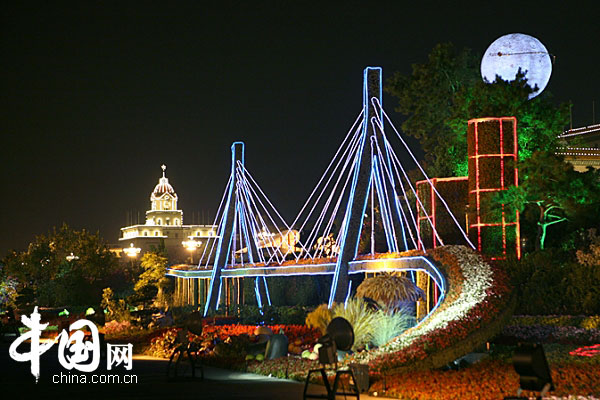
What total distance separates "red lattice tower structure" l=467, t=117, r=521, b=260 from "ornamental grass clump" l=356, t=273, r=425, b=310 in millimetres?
3648

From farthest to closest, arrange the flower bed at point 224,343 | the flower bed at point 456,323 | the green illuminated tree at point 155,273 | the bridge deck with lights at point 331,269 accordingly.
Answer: the green illuminated tree at point 155,273, the bridge deck with lights at point 331,269, the flower bed at point 224,343, the flower bed at point 456,323

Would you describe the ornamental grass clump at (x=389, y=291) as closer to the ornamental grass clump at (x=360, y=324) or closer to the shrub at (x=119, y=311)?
the ornamental grass clump at (x=360, y=324)

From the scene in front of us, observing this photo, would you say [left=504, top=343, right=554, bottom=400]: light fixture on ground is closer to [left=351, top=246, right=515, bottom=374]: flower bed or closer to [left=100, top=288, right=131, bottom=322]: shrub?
[left=351, top=246, right=515, bottom=374]: flower bed

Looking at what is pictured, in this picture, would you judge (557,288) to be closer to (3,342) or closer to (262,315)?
(262,315)

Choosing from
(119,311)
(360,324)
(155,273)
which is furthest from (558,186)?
(155,273)

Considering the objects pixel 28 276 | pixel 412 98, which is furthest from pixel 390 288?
pixel 28 276

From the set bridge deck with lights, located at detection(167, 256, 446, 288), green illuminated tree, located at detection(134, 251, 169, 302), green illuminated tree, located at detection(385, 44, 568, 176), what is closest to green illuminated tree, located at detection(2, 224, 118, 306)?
green illuminated tree, located at detection(134, 251, 169, 302)

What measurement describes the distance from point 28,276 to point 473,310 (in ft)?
183

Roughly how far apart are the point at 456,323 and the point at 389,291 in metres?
7.12

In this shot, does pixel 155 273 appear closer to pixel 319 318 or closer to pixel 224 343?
pixel 319 318

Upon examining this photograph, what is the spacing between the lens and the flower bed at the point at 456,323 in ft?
53.6

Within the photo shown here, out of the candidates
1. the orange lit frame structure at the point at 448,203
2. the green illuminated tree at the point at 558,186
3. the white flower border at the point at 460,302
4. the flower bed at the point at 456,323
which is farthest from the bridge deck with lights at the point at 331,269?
the green illuminated tree at the point at 558,186

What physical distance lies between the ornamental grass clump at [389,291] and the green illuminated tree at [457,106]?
892 cm

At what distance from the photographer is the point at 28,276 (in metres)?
68.6
